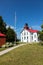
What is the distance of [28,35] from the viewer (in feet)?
242

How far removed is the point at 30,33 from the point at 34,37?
9.78 ft

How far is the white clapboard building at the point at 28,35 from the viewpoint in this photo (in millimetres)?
73056

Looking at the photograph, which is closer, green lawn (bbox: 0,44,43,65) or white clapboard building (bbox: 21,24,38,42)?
green lawn (bbox: 0,44,43,65)

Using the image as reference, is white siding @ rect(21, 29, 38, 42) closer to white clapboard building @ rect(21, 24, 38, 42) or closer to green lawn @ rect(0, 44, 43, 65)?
white clapboard building @ rect(21, 24, 38, 42)

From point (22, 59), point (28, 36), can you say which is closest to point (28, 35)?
point (28, 36)

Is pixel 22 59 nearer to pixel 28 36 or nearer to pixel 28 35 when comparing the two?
pixel 28 35

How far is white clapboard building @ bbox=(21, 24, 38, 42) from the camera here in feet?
240

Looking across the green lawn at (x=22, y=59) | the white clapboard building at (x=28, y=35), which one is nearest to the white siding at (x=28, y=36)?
the white clapboard building at (x=28, y=35)

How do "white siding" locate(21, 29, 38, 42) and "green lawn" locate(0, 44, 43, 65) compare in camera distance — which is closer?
"green lawn" locate(0, 44, 43, 65)

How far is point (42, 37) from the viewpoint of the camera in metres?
46.1

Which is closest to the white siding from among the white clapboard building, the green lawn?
the white clapboard building

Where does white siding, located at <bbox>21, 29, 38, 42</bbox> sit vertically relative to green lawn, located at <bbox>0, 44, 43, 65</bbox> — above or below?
above

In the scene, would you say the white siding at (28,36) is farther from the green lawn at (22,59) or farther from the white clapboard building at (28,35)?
the green lawn at (22,59)

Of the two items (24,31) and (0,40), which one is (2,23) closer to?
(24,31)
